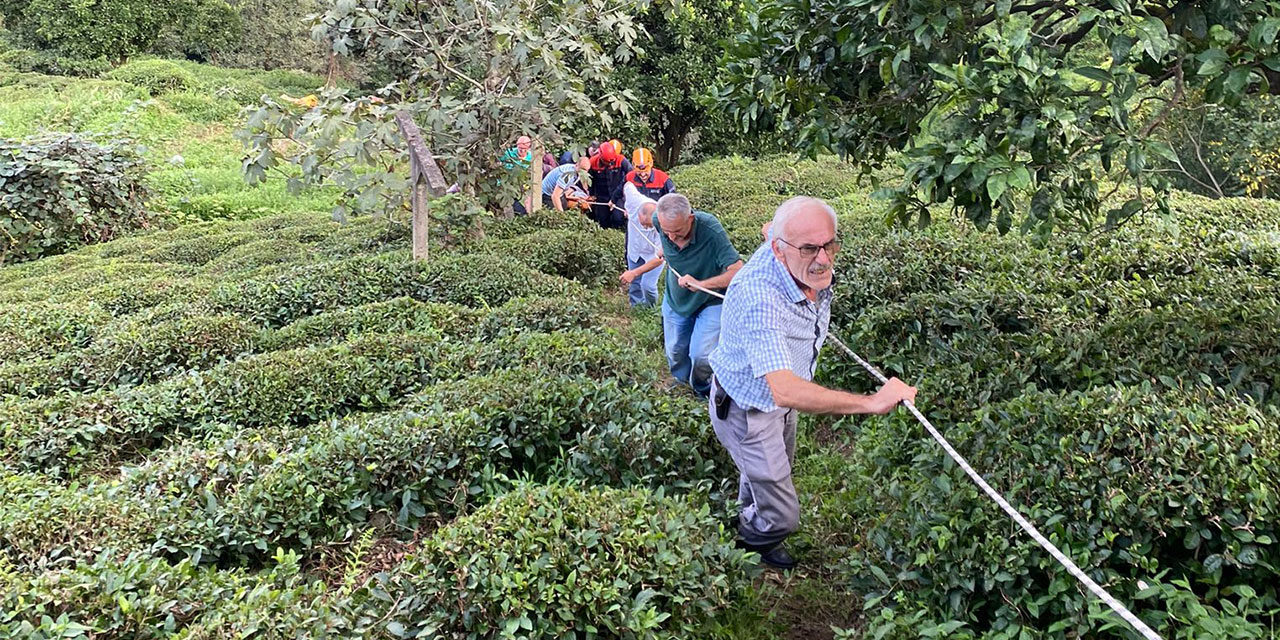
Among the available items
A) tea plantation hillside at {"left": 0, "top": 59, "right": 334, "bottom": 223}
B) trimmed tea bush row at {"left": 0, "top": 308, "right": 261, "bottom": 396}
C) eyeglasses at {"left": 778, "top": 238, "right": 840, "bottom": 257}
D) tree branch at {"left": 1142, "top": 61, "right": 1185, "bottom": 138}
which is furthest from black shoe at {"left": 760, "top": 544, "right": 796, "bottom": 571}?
tea plantation hillside at {"left": 0, "top": 59, "right": 334, "bottom": 223}

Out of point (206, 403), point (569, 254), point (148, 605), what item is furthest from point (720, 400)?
point (569, 254)

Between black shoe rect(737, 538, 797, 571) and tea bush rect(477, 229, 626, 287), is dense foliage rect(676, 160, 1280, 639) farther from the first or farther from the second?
tea bush rect(477, 229, 626, 287)

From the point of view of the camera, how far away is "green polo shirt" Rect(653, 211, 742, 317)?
16.6ft

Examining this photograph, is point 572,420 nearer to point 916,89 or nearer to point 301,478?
point 301,478

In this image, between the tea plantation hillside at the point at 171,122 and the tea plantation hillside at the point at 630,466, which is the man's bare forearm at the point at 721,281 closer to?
the tea plantation hillside at the point at 630,466

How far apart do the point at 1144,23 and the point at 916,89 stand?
3.74 feet

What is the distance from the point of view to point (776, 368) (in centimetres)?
317

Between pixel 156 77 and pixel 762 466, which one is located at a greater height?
pixel 156 77

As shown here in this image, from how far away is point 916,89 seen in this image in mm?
3625

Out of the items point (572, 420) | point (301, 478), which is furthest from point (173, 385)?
point (572, 420)

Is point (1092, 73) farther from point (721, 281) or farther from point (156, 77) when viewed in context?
point (156, 77)

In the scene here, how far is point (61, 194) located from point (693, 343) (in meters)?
11.5

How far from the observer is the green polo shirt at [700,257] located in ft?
16.6

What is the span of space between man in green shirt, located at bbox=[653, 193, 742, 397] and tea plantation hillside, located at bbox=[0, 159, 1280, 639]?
0.43m
